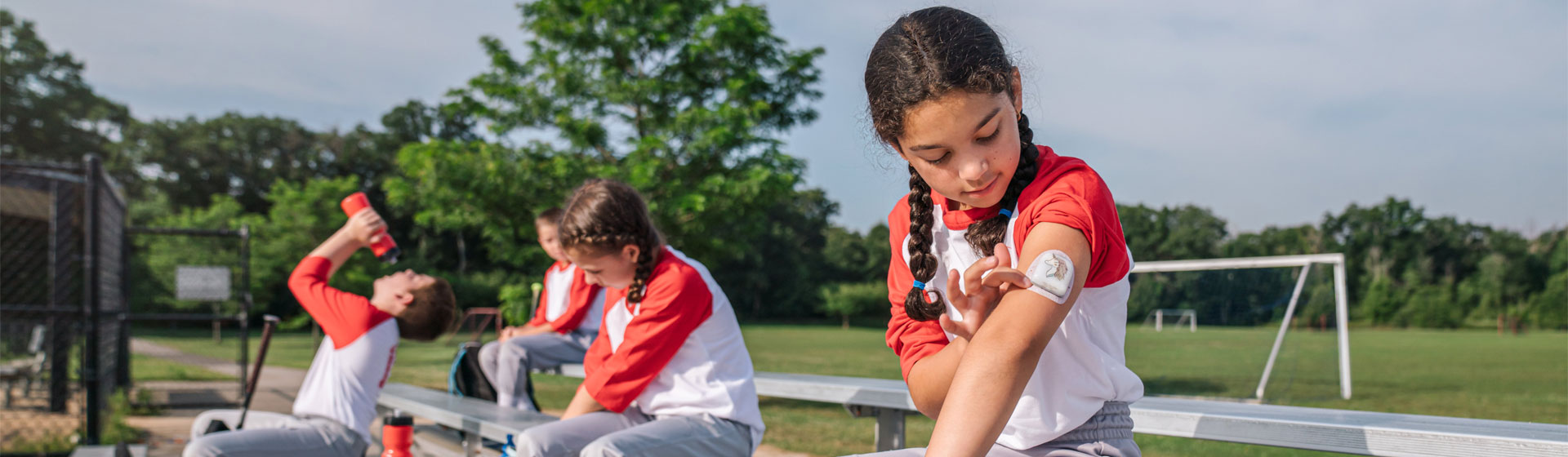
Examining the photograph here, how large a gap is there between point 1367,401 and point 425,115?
180 feet

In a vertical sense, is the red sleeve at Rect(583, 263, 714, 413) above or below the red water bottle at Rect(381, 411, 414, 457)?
above

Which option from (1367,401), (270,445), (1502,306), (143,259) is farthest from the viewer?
(1502,306)

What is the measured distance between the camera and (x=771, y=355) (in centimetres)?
1836

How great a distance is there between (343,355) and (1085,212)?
289 centimetres

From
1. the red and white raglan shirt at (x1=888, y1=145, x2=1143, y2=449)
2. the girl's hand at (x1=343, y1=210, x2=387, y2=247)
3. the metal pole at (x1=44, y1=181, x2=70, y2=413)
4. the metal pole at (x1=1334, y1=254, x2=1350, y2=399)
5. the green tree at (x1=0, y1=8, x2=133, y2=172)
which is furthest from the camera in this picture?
the green tree at (x1=0, y1=8, x2=133, y2=172)

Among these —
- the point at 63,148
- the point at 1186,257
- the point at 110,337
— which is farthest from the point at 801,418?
the point at 63,148

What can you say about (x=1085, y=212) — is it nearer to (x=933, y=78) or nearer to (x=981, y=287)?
(x=981, y=287)

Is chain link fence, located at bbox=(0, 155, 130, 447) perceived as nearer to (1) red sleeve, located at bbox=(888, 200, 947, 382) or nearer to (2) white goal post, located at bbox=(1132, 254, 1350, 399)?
(1) red sleeve, located at bbox=(888, 200, 947, 382)

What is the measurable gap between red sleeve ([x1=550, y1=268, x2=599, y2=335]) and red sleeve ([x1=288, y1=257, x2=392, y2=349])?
205 cm

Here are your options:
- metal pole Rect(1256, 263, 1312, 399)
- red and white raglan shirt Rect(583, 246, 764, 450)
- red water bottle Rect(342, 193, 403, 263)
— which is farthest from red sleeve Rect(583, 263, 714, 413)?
metal pole Rect(1256, 263, 1312, 399)

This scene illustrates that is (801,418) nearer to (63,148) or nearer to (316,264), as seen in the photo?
(316,264)

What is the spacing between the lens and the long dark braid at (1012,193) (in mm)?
1298

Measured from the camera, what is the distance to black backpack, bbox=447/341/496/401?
5.17 meters

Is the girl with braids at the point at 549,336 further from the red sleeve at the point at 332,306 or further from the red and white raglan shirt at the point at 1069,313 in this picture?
the red and white raglan shirt at the point at 1069,313
